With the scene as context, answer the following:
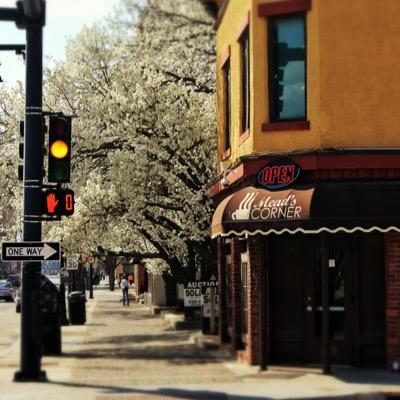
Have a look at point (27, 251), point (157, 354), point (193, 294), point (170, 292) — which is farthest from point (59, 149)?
point (170, 292)

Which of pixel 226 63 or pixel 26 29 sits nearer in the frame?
pixel 26 29

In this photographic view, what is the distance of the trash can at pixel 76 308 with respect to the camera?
30.6 metres

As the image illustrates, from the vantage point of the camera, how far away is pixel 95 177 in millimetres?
26766

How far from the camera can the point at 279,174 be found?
16.1m

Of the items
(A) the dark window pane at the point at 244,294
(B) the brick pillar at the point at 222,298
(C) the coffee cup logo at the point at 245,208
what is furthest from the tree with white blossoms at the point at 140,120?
(C) the coffee cup logo at the point at 245,208

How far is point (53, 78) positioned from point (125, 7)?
7.11m

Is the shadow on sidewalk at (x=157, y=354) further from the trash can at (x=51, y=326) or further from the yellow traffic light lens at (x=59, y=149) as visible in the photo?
the yellow traffic light lens at (x=59, y=149)

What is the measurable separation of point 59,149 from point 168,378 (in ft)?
14.6

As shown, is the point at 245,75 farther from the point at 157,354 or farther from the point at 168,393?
the point at 168,393

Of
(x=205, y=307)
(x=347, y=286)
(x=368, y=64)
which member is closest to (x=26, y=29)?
(x=368, y=64)

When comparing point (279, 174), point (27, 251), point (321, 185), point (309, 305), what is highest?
point (279, 174)

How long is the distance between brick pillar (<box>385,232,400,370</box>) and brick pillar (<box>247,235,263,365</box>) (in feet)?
8.20

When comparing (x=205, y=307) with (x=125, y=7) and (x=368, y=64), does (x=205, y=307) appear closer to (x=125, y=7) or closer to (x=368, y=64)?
(x=125, y=7)

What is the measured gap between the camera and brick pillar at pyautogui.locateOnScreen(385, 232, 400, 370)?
622 inches
